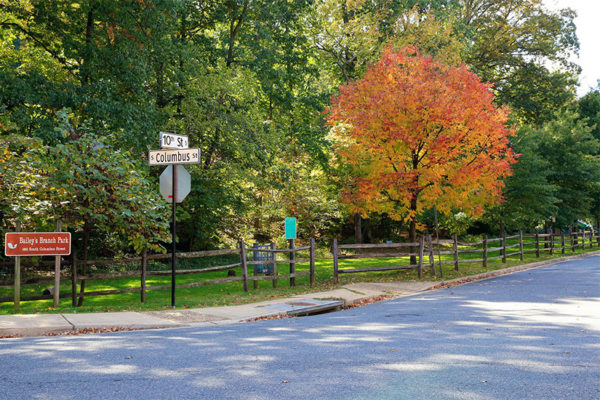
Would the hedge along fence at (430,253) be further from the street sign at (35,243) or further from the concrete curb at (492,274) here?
the street sign at (35,243)

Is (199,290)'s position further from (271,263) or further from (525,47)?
(525,47)

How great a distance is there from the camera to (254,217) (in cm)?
3002

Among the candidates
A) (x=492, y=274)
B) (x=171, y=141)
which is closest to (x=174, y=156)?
(x=171, y=141)

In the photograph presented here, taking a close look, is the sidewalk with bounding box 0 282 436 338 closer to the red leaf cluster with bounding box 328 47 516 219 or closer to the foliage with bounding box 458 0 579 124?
the red leaf cluster with bounding box 328 47 516 219

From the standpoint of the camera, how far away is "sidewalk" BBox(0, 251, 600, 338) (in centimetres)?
887

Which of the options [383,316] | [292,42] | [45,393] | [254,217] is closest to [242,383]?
[45,393]

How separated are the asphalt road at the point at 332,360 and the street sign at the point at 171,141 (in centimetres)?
429

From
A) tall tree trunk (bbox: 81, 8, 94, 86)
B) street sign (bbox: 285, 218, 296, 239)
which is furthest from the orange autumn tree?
tall tree trunk (bbox: 81, 8, 94, 86)

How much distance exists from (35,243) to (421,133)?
12.5 m

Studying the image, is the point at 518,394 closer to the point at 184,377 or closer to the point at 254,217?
the point at 184,377

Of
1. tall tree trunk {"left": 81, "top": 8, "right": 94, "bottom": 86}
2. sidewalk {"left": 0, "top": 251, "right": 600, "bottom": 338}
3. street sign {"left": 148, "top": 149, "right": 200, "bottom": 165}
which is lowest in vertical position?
sidewalk {"left": 0, "top": 251, "right": 600, "bottom": 338}

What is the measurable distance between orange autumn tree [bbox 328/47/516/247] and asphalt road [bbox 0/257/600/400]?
8599 mm

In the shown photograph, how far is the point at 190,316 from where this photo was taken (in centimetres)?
1056

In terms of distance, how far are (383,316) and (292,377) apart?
16.7 feet
